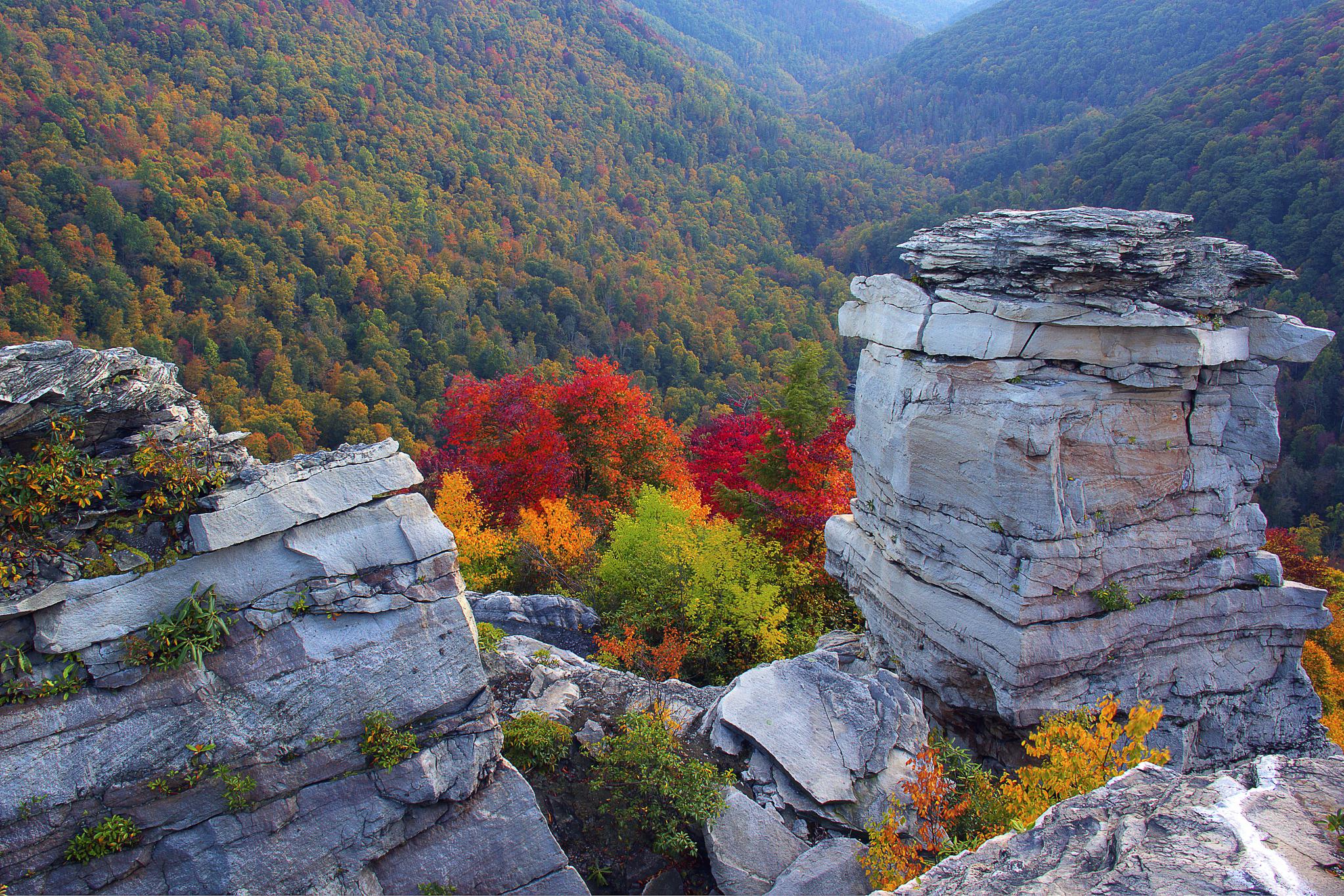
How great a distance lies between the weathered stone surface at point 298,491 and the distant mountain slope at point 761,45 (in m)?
161

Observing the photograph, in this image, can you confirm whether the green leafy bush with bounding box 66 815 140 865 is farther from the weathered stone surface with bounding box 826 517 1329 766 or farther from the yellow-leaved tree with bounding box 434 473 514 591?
the weathered stone surface with bounding box 826 517 1329 766

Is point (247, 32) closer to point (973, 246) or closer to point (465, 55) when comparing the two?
point (465, 55)

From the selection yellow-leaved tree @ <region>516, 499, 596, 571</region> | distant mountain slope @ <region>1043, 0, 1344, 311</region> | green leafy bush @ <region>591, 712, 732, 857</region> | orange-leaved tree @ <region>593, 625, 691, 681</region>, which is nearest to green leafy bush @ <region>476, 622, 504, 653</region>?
orange-leaved tree @ <region>593, 625, 691, 681</region>

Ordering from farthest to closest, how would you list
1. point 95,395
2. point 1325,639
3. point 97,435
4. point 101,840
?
point 1325,639 < point 97,435 < point 95,395 < point 101,840

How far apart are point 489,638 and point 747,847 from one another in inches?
183

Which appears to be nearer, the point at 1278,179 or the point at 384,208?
the point at 1278,179

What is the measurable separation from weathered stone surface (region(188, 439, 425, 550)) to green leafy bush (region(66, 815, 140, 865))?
2631 mm

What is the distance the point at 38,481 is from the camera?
23.2 ft

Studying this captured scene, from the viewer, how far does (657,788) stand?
30.6 ft

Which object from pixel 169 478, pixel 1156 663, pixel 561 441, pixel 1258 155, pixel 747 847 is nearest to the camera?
pixel 169 478

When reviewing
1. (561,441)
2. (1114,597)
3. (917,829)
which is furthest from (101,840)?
(561,441)

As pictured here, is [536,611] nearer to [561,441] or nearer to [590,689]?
[590,689]

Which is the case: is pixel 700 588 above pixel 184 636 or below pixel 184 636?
below

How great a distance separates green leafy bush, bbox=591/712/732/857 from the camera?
9.04m
